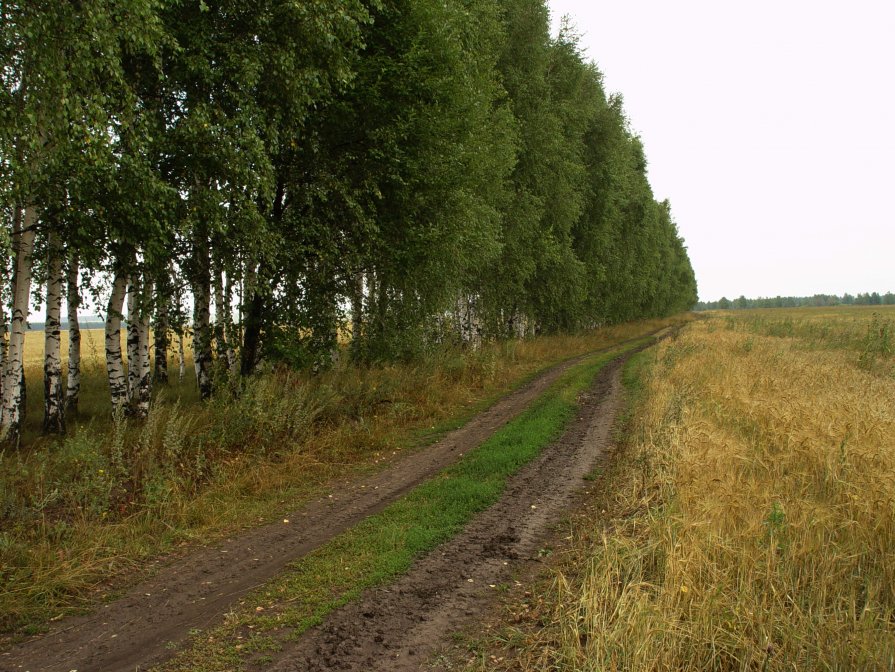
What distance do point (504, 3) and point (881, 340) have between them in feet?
66.6

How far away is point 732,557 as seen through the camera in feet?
14.8

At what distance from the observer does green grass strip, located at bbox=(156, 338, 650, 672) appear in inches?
161

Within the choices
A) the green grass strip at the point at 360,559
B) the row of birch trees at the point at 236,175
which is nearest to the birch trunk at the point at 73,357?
the row of birch trees at the point at 236,175

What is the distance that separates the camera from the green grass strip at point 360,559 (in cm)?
410

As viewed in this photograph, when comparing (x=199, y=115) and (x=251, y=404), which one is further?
(x=251, y=404)

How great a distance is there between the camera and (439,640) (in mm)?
4074

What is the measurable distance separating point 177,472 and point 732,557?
282 inches

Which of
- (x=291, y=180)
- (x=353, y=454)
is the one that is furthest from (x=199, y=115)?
(x=353, y=454)

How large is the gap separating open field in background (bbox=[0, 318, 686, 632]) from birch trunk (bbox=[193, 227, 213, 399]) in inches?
57.0

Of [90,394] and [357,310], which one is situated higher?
[357,310]

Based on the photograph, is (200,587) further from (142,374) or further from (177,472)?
(142,374)

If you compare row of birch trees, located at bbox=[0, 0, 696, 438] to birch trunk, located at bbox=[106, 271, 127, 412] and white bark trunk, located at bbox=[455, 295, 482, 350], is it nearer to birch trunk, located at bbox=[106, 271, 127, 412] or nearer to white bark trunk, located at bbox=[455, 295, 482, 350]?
birch trunk, located at bbox=[106, 271, 127, 412]

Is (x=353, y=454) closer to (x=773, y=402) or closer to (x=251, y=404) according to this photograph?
(x=251, y=404)

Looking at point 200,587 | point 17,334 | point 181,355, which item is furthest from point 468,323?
point 200,587
